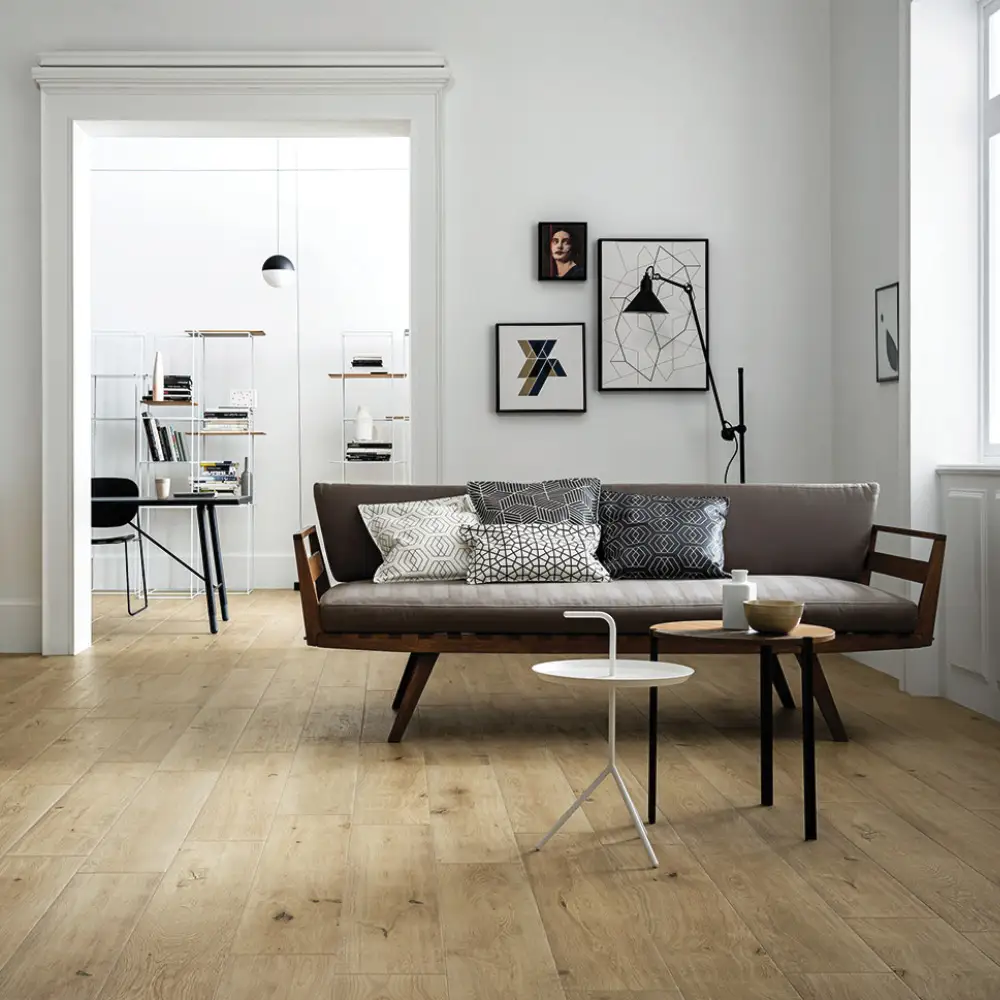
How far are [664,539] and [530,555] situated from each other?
0.50 meters

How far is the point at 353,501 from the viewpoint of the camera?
425cm

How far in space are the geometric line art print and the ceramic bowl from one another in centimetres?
272

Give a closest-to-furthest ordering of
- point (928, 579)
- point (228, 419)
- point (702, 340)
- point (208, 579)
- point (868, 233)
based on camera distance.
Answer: point (928, 579), point (868, 233), point (702, 340), point (208, 579), point (228, 419)

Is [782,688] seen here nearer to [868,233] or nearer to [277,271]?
[868,233]

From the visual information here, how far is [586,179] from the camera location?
537cm

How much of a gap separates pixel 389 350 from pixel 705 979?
6.69 metres

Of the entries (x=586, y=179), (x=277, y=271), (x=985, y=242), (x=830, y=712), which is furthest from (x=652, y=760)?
(x=277, y=271)

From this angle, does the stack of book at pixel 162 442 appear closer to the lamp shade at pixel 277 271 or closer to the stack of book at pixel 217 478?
the stack of book at pixel 217 478

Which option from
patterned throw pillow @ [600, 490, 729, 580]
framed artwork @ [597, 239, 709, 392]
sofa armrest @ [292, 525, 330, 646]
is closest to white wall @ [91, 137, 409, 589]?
framed artwork @ [597, 239, 709, 392]

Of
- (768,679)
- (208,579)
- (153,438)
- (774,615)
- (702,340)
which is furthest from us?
(153,438)

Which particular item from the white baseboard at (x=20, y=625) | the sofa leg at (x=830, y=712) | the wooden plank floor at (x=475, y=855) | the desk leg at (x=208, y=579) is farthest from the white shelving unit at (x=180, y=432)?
the sofa leg at (x=830, y=712)

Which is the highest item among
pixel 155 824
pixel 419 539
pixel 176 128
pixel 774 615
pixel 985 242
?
pixel 176 128

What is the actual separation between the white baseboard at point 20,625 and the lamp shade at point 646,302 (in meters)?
3.04

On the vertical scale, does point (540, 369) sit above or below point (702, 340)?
below
